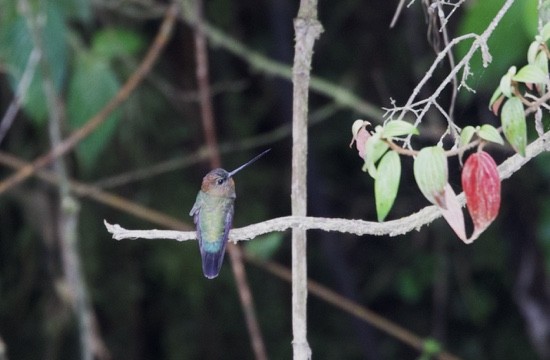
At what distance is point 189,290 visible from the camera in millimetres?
3432

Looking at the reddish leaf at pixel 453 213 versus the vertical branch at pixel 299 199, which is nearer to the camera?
the reddish leaf at pixel 453 213

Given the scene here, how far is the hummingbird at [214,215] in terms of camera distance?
1.59 meters

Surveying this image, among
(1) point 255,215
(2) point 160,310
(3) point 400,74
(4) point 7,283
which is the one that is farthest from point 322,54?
(4) point 7,283

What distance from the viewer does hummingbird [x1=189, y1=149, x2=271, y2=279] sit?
159 cm

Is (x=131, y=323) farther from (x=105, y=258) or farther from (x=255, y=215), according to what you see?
(x=255, y=215)

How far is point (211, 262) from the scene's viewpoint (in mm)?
1580

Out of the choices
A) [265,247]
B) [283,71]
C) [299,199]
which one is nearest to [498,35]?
[265,247]

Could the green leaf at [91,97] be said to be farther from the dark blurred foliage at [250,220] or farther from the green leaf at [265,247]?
the green leaf at [265,247]

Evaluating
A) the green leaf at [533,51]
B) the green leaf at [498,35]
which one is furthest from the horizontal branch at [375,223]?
the green leaf at [498,35]

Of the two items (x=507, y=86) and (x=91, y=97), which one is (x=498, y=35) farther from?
(x=507, y=86)

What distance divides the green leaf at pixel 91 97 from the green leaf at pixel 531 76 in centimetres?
176

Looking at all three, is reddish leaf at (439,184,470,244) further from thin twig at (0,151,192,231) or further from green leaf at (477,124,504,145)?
thin twig at (0,151,192,231)

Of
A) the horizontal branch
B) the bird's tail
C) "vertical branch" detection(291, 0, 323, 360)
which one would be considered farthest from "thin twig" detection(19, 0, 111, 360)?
the horizontal branch

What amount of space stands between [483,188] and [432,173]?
0.09 m
